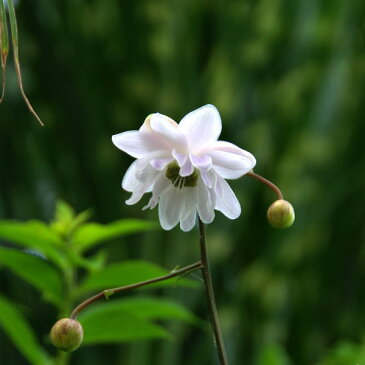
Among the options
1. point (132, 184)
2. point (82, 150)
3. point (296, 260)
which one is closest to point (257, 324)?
point (296, 260)

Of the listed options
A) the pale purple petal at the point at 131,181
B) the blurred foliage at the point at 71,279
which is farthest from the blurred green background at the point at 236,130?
the pale purple petal at the point at 131,181

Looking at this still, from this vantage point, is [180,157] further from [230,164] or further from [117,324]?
[117,324]

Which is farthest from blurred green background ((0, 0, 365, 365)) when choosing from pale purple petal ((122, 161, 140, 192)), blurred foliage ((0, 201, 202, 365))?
pale purple petal ((122, 161, 140, 192))

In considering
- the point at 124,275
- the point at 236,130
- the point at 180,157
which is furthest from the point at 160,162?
the point at 236,130

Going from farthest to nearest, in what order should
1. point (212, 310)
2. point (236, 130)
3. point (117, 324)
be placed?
1. point (236, 130)
2. point (117, 324)
3. point (212, 310)

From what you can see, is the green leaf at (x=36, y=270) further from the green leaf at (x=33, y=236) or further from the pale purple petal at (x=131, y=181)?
the pale purple petal at (x=131, y=181)

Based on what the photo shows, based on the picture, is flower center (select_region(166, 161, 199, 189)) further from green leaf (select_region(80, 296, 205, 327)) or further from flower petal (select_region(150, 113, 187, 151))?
green leaf (select_region(80, 296, 205, 327))

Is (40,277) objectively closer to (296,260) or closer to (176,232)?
(176,232)

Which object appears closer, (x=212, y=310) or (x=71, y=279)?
(x=212, y=310)

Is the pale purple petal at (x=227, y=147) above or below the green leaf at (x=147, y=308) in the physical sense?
above
